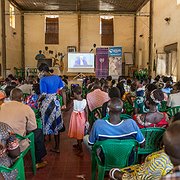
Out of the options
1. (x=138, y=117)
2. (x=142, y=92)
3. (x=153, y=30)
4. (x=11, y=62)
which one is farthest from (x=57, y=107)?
(x=11, y=62)

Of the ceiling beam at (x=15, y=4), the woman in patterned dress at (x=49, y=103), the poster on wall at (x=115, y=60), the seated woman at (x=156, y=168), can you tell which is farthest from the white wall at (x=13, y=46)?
the seated woman at (x=156, y=168)

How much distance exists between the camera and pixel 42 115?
4.19 meters

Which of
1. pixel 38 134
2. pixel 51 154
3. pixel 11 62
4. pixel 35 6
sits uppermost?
pixel 35 6

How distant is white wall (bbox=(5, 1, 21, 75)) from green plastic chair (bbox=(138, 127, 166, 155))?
495 inches

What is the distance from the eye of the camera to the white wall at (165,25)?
9938mm

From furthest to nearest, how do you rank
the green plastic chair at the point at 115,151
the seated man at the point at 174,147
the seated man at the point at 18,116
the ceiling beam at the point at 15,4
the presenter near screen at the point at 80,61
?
the presenter near screen at the point at 80,61, the ceiling beam at the point at 15,4, the seated man at the point at 18,116, the green plastic chair at the point at 115,151, the seated man at the point at 174,147

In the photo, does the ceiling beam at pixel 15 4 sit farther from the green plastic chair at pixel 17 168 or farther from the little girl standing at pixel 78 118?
the green plastic chair at pixel 17 168

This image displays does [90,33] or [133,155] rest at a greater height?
[90,33]

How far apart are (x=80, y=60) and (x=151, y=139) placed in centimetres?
1353

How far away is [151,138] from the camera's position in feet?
9.41

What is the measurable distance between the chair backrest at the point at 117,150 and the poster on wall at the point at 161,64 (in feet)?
31.0

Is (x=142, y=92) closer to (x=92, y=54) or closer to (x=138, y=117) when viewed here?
(x=138, y=117)

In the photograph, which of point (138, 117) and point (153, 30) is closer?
point (138, 117)

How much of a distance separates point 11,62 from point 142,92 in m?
11.4
